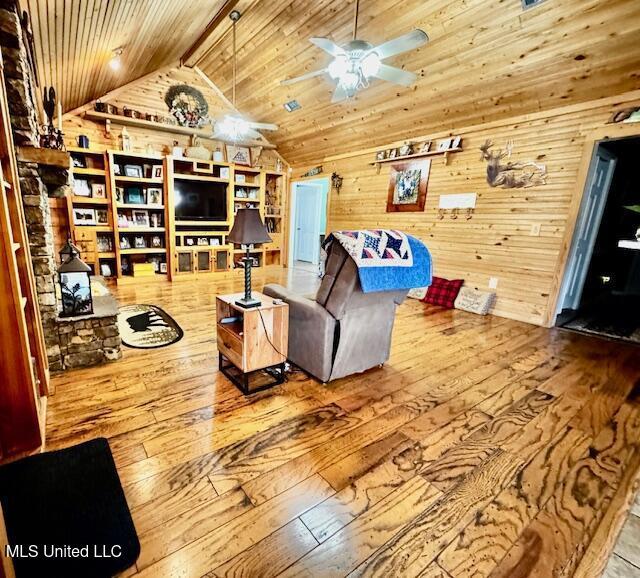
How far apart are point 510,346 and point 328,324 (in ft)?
7.03

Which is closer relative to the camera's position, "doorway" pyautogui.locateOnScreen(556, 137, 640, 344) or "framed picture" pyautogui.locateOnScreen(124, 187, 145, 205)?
"doorway" pyautogui.locateOnScreen(556, 137, 640, 344)

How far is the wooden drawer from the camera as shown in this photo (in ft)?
6.82

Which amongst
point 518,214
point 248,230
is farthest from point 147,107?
point 518,214

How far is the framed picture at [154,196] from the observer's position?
544cm

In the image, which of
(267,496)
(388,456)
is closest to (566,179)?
(388,456)

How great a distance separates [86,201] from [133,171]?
860 mm

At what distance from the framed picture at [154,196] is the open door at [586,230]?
19.8 feet

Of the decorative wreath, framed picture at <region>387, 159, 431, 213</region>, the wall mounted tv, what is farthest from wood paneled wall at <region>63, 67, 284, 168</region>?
framed picture at <region>387, 159, 431, 213</region>

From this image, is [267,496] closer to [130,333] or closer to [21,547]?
[21,547]

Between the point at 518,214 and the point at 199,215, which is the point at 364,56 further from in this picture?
the point at 199,215

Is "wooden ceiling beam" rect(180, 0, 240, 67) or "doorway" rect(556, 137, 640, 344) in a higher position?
"wooden ceiling beam" rect(180, 0, 240, 67)

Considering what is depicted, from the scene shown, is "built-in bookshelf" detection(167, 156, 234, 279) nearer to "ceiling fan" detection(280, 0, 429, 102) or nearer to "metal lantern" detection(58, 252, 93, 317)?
"metal lantern" detection(58, 252, 93, 317)

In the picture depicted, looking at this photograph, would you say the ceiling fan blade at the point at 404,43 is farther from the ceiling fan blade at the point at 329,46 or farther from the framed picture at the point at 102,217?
the framed picture at the point at 102,217

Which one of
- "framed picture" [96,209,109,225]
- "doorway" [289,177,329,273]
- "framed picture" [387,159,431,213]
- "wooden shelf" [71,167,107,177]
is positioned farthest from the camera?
"doorway" [289,177,329,273]
